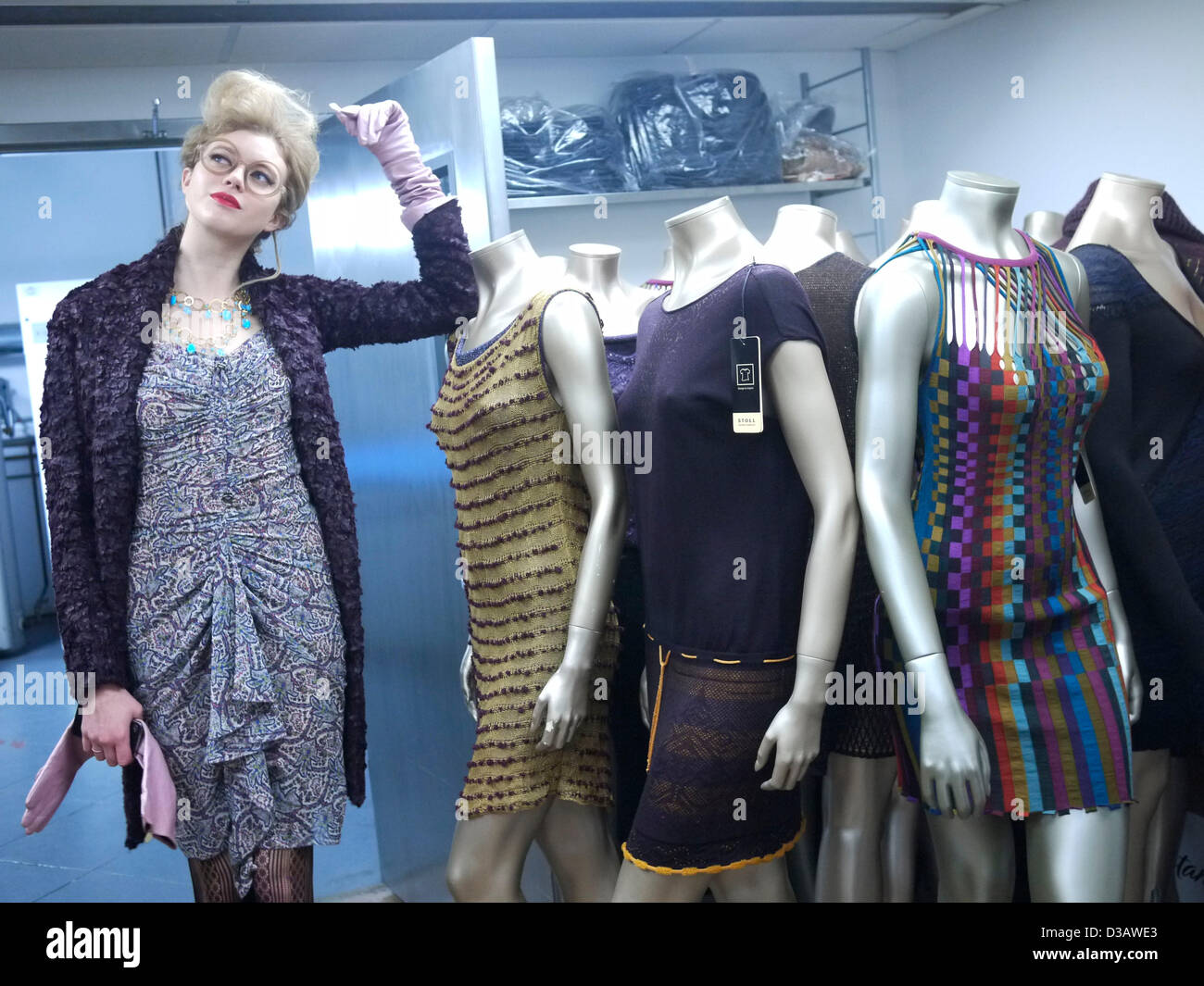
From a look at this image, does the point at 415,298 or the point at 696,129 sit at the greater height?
the point at 696,129

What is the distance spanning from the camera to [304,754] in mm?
1719

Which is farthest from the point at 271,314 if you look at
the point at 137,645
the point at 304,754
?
the point at 304,754

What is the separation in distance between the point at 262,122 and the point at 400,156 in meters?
0.25

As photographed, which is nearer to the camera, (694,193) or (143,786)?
(143,786)

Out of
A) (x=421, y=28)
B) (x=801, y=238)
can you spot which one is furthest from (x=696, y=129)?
(x=801, y=238)

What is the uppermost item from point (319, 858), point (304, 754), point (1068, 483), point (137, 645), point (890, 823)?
point (1068, 483)

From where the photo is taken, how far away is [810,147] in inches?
159

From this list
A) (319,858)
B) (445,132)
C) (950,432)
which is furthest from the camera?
(319,858)

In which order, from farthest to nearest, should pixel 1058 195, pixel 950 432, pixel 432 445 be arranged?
pixel 1058 195
pixel 432 445
pixel 950 432

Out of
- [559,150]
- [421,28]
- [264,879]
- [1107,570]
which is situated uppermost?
[421,28]

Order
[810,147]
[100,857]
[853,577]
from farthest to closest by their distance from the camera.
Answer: [810,147] → [100,857] → [853,577]

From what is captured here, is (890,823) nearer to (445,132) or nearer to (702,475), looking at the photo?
(702,475)

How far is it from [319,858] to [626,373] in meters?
1.91

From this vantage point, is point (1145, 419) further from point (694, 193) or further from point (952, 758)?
point (694, 193)
